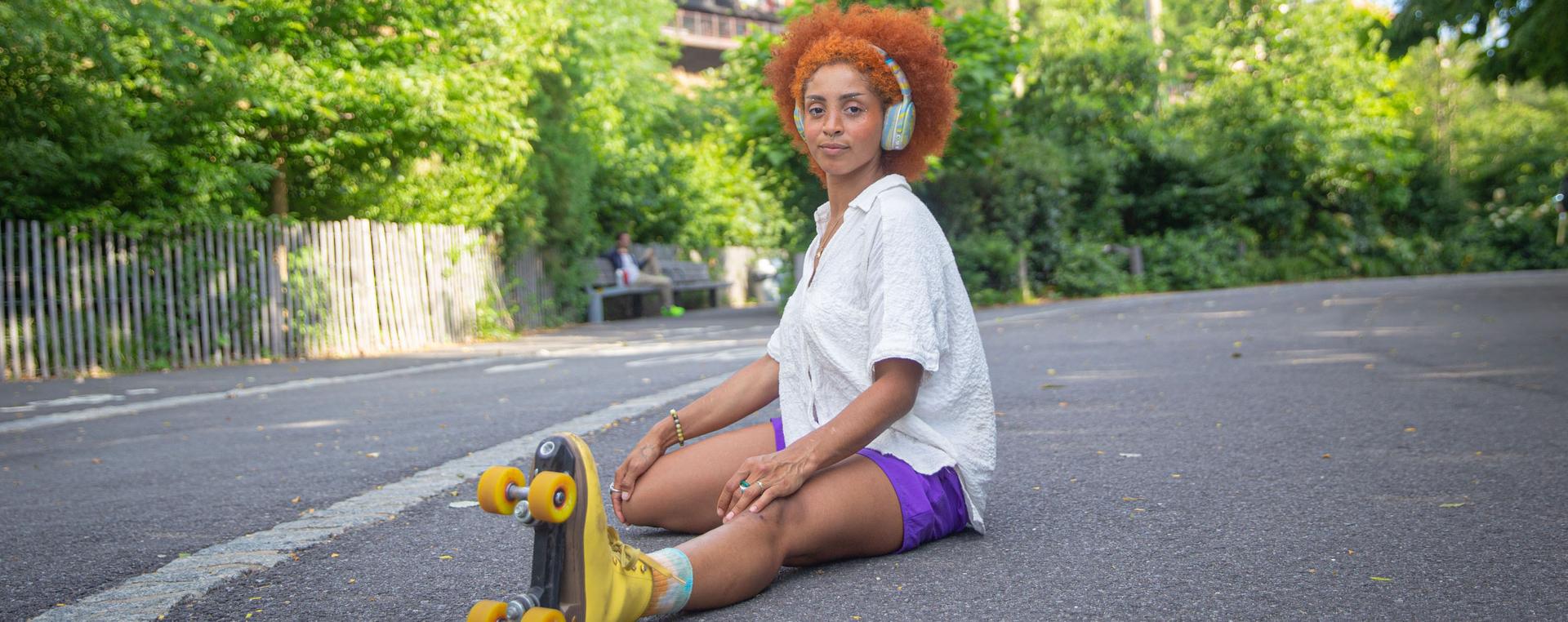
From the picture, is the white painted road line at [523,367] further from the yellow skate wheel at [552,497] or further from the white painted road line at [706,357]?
the yellow skate wheel at [552,497]

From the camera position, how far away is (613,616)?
218 centimetres

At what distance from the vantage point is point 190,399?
8.24m

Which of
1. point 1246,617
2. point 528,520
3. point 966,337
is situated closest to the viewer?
point 528,520

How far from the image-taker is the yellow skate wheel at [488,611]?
200 cm

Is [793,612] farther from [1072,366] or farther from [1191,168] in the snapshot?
[1191,168]

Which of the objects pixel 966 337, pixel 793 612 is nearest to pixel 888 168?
pixel 966 337

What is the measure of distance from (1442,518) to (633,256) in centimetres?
2064

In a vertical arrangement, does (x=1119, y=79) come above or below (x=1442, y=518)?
above

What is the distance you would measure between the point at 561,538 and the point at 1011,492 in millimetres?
2057

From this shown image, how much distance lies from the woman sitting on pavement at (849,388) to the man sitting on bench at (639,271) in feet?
60.5

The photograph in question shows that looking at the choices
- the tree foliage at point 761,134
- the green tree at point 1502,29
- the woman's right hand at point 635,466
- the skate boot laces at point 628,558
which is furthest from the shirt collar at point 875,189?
the green tree at point 1502,29

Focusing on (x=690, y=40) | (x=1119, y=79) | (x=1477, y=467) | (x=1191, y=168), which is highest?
(x=690, y=40)

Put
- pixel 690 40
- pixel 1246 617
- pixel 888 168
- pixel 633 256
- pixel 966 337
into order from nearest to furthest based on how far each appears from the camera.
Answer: pixel 1246 617 < pixel 966 337 < pixel 888 168 < pixel 633 256 < pixel 690 40

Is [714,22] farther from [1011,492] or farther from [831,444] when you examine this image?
[831,444]
